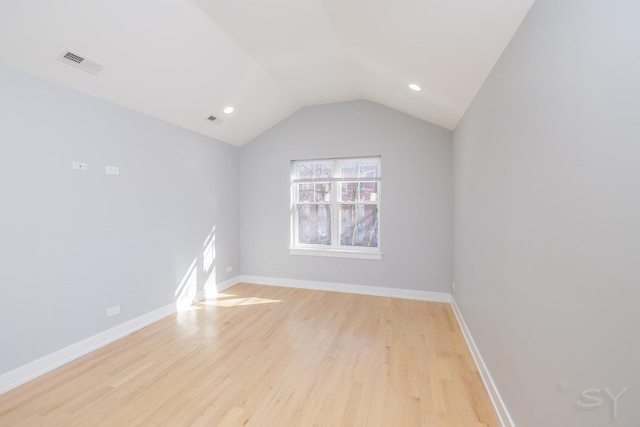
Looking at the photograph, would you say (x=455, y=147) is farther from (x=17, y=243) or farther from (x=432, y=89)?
(x=17, y=243)

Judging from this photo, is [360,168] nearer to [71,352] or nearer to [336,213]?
[336,213]

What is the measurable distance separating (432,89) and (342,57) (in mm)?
1028

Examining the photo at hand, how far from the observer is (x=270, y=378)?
7.36 ft

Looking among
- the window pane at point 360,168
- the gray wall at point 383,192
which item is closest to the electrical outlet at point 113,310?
the gray wall at point 383,192

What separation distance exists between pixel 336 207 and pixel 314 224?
498mm

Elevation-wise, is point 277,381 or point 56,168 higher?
point 56,168

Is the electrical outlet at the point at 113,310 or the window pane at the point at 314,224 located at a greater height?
the window pane at the point at 314,224

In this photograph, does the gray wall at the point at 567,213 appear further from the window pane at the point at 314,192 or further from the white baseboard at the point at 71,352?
the white baseboard at the point at 71,352

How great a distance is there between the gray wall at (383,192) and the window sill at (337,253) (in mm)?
77

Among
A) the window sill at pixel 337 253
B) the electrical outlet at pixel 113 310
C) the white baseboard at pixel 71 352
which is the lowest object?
the white baseboard at pixel 71 352

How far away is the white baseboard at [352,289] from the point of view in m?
4.01

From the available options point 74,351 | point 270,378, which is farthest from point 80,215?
point 270,378

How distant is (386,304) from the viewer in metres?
3.90

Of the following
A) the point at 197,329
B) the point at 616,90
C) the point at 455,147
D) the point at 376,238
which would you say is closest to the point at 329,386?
the point at 197,329
